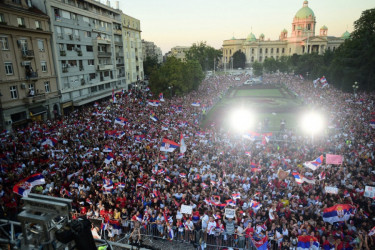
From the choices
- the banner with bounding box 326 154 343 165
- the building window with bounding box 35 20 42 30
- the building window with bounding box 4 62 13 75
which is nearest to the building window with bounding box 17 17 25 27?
the building window with bounding box 35 20 42 30

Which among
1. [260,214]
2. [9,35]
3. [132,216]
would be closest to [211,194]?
[260,214]

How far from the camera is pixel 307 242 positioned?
31.2 feet

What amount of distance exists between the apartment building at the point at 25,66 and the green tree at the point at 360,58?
49431 millimetres

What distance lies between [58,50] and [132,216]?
31697 millimetres

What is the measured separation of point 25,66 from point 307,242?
108 ft

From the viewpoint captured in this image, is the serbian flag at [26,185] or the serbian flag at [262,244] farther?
the serbian flag at [26,185]

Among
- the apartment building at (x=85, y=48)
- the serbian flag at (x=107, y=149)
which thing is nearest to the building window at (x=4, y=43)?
the apartment building at (x=85, y=48)

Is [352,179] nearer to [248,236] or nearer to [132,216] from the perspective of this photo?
[248,236]

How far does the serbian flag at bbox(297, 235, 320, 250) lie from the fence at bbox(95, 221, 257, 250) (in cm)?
180

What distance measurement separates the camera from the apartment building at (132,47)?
59.0 meters

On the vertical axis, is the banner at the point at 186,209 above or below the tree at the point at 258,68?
below

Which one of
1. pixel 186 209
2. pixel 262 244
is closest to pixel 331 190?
pixel 262 244

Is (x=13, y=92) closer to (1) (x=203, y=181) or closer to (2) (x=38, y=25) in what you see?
(2) (x=38, y=25)

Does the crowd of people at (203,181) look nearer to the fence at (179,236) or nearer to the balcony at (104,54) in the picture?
the fence at (179,236)
